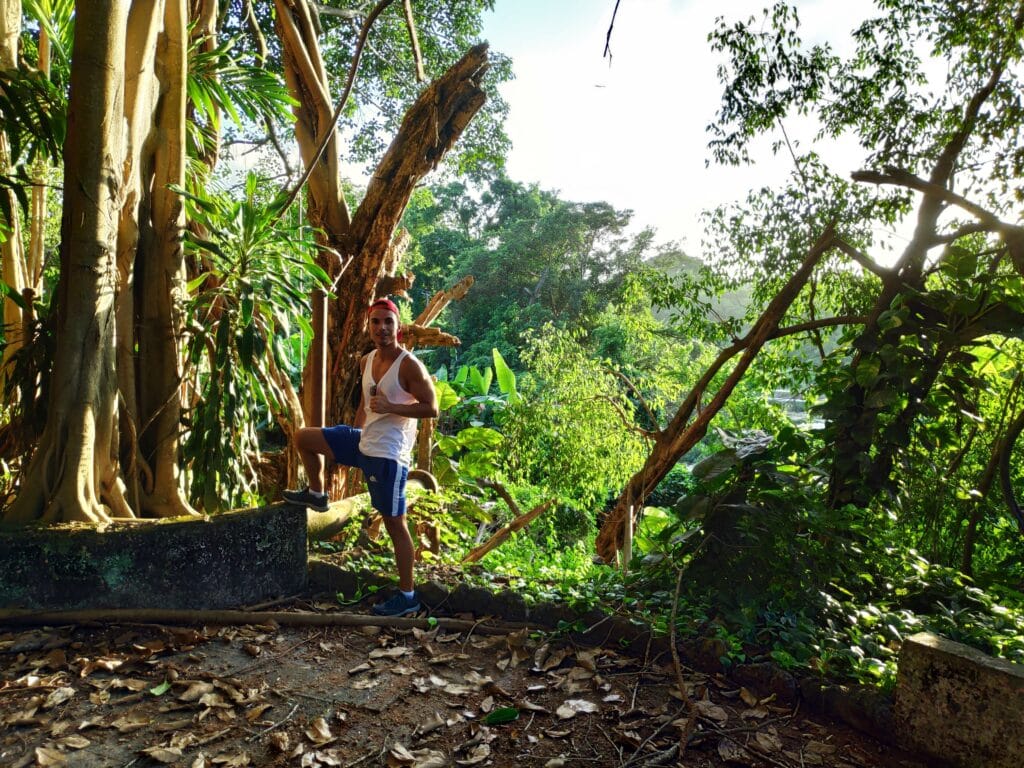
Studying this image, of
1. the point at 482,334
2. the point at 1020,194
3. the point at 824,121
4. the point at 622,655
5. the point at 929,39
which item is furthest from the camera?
the point at 482,334

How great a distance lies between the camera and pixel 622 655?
299 cm

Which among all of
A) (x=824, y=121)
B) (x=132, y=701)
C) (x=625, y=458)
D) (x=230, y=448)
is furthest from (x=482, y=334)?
(x=132, y=701)

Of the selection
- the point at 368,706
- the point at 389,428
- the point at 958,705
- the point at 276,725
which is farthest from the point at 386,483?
the point at 958,705

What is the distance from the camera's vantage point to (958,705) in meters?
2.23

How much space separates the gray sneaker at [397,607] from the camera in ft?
11.1

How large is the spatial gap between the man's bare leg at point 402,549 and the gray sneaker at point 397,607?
5cm

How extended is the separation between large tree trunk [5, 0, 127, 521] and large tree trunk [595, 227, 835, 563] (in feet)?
11.3

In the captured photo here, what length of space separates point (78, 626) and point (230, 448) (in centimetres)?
116

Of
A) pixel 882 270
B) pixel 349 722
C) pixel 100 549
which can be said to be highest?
pixel 882 270

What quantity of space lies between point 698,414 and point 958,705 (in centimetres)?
322

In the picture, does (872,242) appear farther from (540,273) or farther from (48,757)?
(540,273)

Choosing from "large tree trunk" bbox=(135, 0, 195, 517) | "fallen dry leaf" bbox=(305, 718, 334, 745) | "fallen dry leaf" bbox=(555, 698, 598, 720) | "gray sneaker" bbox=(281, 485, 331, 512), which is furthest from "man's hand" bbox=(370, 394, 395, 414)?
"fallen dry leaf" bbox=(555, 698, 598, 720)

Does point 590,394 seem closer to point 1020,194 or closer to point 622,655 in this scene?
point 1020,194

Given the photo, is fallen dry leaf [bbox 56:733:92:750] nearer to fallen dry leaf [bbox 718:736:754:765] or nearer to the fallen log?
the fallen log
